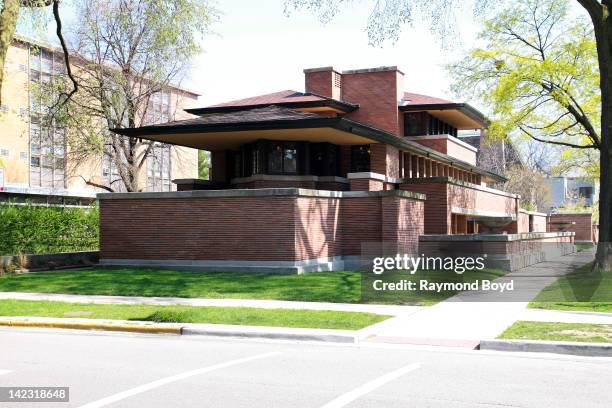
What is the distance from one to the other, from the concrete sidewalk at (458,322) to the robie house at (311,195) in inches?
250

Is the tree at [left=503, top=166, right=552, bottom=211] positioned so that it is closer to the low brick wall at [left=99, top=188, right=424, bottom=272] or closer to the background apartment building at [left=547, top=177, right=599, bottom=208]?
the background apartment building at [left=547, top=177, right=599, bottom=208]

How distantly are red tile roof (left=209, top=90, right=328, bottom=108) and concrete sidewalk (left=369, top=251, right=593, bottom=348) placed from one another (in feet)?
58.7

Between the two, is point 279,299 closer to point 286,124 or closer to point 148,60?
point 286,124

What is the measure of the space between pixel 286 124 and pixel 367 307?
11437 millimetres

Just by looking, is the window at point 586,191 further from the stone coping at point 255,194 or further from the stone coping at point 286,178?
the stone coping at point 255,194

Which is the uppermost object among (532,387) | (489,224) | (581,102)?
(581,102)

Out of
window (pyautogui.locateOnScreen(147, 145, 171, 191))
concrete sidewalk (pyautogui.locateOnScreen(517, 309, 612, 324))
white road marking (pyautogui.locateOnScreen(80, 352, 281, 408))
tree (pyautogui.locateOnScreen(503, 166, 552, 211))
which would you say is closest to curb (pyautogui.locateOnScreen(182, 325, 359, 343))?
white road marking (pyautogui.locateOnScreen(80, 352, 281, 408))

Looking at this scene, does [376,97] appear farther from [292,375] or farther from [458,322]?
[292,375]

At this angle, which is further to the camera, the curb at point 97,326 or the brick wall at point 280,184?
the brick wall at point 280,184

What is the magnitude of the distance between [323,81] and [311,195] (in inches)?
618

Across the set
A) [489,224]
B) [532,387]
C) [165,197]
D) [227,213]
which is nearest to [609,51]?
[489,224]

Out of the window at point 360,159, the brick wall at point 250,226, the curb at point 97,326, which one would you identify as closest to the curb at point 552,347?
the curb at point 97,326

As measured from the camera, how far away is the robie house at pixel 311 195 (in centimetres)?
2223

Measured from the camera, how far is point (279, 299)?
16906 mm
